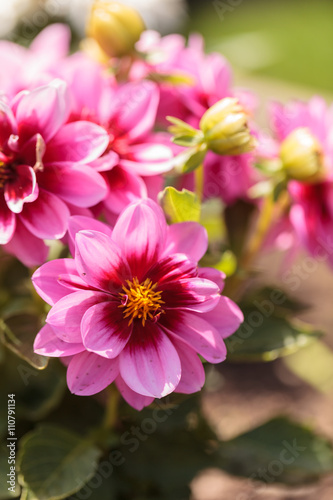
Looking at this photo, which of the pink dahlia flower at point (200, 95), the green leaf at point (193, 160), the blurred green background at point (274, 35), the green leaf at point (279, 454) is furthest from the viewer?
the blurred green background at point (274, 35)

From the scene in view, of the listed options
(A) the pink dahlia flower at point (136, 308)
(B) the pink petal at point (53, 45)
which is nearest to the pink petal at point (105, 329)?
(A) the pink dahlia flower at point (136, 308)

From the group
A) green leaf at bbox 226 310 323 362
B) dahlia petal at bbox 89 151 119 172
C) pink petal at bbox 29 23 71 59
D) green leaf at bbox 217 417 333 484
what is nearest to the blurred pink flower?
pink petal at bbox 29 23 71 59

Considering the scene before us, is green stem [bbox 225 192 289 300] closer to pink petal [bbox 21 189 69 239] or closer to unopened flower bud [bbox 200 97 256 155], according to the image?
unopened flower bud [bbox 200 97 256 155]

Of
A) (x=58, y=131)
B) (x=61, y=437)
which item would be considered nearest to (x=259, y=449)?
(x=61, y=437)

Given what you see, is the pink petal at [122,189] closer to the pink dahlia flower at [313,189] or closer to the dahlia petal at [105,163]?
the dahlia petal at [105,163]

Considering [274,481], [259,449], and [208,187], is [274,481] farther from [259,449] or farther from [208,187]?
[208,187]
